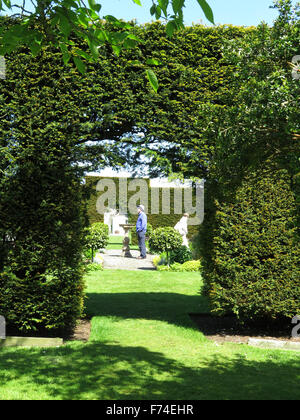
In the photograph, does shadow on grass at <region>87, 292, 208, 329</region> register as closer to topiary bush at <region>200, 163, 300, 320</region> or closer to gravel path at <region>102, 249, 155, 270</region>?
topiary bush at <region>200, 163, 300, 320</region>

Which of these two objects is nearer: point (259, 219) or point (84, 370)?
point (84, 370)

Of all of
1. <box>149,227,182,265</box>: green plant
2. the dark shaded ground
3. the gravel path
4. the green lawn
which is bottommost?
the dark shaded ground

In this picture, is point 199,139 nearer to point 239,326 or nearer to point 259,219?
point 259,219

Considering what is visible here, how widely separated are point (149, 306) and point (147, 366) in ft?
13.2

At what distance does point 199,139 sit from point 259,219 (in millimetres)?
2168

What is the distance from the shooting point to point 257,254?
24.7 feet

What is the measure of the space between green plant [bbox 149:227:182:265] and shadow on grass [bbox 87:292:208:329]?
4.73 meters

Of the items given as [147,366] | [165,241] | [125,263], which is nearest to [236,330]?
[147,366]

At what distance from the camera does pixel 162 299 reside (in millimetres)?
10484

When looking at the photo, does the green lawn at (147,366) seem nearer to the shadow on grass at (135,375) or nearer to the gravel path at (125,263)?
the shadow on grass at (135,375)

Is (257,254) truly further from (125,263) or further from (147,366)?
(125,263)

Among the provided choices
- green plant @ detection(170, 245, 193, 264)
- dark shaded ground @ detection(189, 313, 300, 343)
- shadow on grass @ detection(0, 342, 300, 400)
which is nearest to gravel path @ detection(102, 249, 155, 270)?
green plant @ detection(170, 245, 193, 264)

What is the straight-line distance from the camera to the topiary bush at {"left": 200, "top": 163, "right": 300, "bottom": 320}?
7387mm
